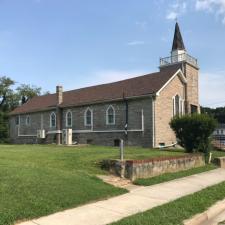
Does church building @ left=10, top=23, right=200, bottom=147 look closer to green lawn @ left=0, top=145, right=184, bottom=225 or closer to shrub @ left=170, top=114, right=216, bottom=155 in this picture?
shrub @ left=170, top=114, right=216, bottom=155

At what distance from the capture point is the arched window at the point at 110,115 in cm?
3117

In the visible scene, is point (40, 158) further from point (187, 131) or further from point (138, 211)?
point (187, 131)

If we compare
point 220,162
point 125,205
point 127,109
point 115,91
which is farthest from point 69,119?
point 125,205

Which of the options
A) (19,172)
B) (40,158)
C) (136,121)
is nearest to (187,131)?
(136,121)

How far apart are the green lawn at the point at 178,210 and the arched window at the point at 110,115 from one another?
2006 cm

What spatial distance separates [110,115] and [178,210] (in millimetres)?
23128

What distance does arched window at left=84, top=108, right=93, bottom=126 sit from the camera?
33434mm

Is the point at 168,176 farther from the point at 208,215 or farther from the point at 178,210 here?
the point at 178,210

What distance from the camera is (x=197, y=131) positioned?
21422 mm

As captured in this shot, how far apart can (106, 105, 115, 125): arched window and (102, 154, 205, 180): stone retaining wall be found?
14.8 m

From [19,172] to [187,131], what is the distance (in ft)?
43.7

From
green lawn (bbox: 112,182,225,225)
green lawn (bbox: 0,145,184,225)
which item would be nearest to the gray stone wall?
green lawn (bbox: 0,145,184,225)

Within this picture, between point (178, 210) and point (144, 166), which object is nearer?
point (178, 210)

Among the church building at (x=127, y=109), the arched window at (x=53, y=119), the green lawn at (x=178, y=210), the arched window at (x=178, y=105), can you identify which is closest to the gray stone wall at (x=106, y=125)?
the church building at (x=127, y=109)
